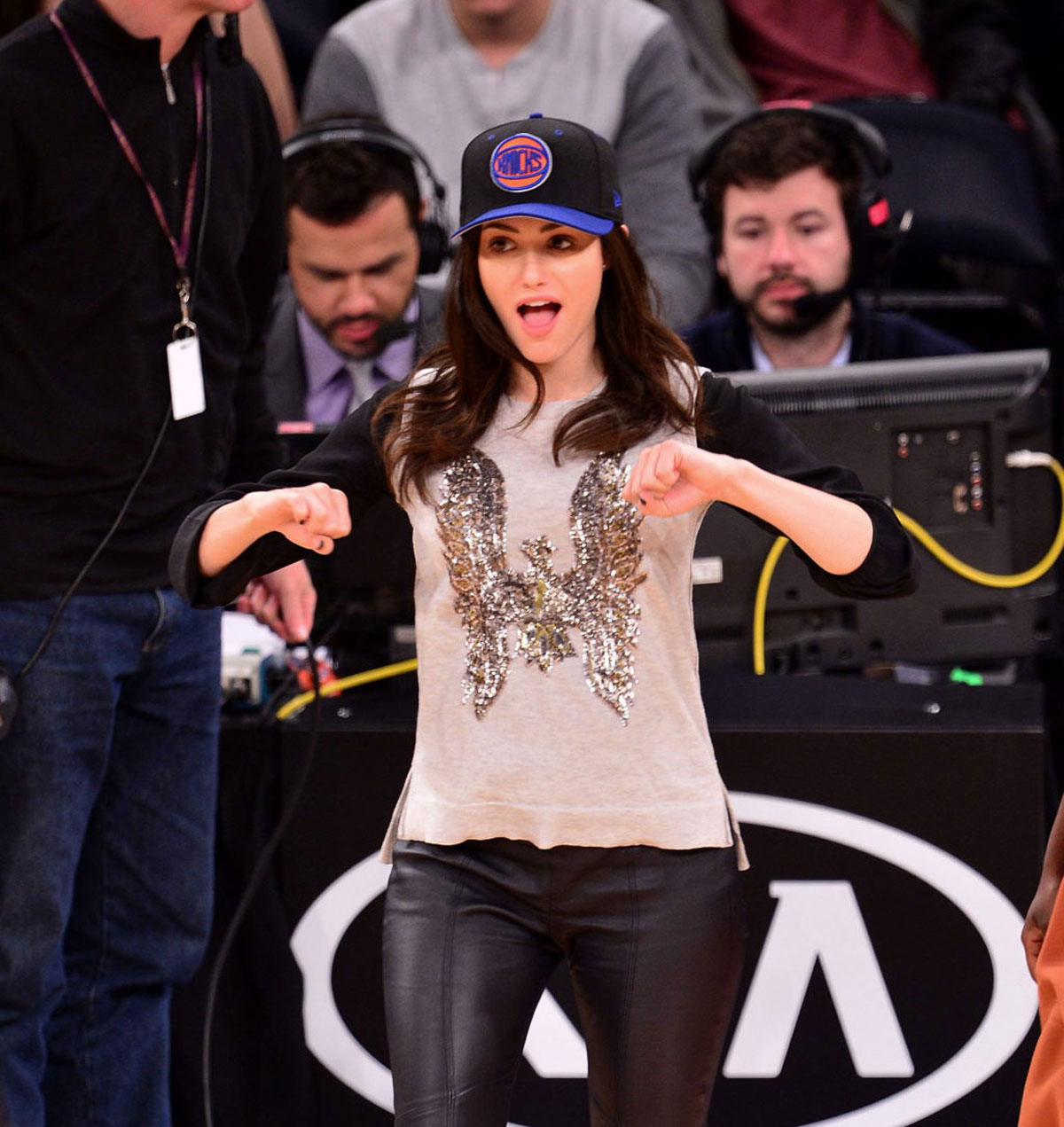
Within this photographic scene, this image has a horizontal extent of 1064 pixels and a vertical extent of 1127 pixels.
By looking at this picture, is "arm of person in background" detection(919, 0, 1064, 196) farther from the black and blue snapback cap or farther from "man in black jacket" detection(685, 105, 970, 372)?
the black and blue snapback cap

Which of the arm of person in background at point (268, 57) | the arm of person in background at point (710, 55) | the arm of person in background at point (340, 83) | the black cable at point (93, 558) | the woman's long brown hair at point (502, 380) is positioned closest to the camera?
the woman's long brown hair at point (502, 380)

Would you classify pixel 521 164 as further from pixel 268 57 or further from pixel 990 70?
pixel 990 70

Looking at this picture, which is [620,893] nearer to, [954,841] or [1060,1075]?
[1060,1075]

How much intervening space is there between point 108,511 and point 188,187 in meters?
0.45

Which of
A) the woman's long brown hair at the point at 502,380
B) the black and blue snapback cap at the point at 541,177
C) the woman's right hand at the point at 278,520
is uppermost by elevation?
the black and blue snapback cap at the point at 541,177

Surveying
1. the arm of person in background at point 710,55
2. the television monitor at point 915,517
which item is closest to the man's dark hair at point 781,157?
the television monitor at point 915,517

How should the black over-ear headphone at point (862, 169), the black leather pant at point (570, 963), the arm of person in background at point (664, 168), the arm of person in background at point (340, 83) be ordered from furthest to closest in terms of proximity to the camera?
the arm of person in background at point (340, 83)
the arm of person in background at point (664, 168)
the black over-ear headphone at point (862, 169)
the black leather pant at point (570, 963)

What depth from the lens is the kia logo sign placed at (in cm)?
248

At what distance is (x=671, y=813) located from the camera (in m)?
1.84

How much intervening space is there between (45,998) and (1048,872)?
4.22ft

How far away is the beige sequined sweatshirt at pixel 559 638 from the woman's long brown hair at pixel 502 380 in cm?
3

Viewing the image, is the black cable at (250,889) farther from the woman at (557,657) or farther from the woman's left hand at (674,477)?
the woman's left hand at (674,477)

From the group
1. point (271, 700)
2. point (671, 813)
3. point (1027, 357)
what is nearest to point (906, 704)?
point (1027, 357)

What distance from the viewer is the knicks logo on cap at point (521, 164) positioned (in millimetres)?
1835
